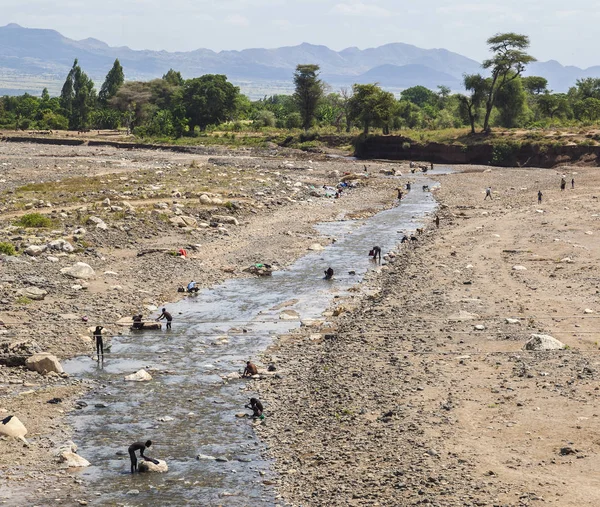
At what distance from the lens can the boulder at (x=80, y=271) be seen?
26.9 meters

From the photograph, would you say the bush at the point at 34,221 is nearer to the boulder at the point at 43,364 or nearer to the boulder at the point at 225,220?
the boulder at the point at 225,220

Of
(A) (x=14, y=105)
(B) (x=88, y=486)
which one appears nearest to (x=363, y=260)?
(B) (x=88, y=486)

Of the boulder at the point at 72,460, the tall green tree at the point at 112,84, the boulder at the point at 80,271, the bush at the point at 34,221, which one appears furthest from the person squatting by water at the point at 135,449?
the tall green tree at the point at 112,84

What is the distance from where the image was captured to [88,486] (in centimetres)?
1391

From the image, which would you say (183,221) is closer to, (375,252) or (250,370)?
(375,252)

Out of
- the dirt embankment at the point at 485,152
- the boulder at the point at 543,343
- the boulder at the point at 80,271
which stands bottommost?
the boulder at the point at 543,343

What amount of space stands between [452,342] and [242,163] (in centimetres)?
5172

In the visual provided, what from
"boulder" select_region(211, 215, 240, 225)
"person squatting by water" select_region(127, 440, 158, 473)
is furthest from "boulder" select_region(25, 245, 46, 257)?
"person squatting by water" select_region(127, 440, 158, 473)

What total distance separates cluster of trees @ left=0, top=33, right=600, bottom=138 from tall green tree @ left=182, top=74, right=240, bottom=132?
12cm

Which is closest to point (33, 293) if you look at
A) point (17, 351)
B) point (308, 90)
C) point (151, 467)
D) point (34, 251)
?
point (17, 351)

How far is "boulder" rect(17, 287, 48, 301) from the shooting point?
78.8 ft

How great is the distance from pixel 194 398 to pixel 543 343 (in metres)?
8.42

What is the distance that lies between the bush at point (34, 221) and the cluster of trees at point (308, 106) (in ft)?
166

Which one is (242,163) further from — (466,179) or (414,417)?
(414,417)
